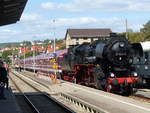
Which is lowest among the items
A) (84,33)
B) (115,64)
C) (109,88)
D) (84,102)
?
(84,102)

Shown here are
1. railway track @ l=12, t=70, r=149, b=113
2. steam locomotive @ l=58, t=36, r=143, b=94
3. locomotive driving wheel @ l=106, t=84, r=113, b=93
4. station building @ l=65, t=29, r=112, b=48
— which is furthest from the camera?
station building @ l=65, t=29, r=112, b=48

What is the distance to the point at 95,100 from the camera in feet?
63.9

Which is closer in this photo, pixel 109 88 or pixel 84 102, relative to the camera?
pixel 84 102

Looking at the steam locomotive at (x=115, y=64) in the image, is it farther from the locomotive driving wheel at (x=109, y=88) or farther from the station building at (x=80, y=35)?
the station building at (x=80, y=35)

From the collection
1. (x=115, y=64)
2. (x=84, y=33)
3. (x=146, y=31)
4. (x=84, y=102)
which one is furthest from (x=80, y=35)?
(x=84, y=102)

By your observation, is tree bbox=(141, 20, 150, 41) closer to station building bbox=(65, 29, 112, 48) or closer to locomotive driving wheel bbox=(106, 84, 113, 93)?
station building bbox=(65, 29, 112, 48)

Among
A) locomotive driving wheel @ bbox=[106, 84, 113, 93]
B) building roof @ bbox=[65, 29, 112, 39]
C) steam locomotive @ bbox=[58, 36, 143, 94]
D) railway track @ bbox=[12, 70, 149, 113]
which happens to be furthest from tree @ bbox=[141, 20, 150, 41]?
railway track @ bbox=[12, 70, 149, 113]

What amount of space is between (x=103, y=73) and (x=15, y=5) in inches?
420

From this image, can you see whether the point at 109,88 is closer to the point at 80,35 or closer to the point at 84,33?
the point at 80,35

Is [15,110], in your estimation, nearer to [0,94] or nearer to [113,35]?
[0,94]

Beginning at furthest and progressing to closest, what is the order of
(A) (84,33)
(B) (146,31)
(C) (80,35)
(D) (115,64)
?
(A) (84,33), (C) (80,35), (B) (146,31), (D) (115,64)

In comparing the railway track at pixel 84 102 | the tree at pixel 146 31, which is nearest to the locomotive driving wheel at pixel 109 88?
the railway track at pixel 84 102

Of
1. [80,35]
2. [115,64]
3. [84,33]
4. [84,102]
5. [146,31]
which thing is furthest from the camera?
[84,33]

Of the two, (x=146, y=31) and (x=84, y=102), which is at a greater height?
(x=146, y=31)
